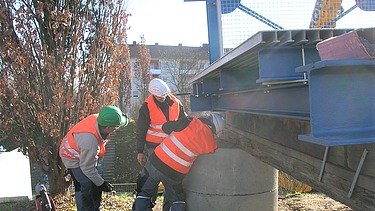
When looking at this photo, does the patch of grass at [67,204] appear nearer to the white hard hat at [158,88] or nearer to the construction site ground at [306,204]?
the construction site ground at [306,204]

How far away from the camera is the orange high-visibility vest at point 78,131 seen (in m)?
4.19

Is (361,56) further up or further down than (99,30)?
further down

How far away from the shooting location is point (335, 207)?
657cm

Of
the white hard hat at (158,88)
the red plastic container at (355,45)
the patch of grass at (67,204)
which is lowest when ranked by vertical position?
the patch of grass at (67,204)

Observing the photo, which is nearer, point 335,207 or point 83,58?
point 335,207

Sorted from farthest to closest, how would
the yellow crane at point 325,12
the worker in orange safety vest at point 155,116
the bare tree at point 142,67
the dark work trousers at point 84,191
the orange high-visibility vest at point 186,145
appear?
1. the bare tree at point 142,67
2. the yellow crane at point 325,12
3. the worker in orange safety vest at point 155,116
4. the dark work trousers at point 84,191
5. the orange high-visibility vest at point 186,145

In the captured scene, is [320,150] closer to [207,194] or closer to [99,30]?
[207,194]

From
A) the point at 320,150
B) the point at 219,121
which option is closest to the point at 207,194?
the point at 219,121

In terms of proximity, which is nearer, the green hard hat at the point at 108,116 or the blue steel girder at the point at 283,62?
the blue steel girder at the point at 283,62

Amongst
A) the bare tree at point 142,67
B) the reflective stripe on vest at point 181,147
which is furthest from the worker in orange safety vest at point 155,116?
the bare tree at point 142,67

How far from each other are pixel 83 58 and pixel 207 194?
3636 mm

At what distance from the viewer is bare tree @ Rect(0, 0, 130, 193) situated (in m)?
6.42

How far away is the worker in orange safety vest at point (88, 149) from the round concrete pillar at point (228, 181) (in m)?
1.25

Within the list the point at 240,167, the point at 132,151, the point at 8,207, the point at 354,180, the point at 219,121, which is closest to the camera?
the point at 354,180
